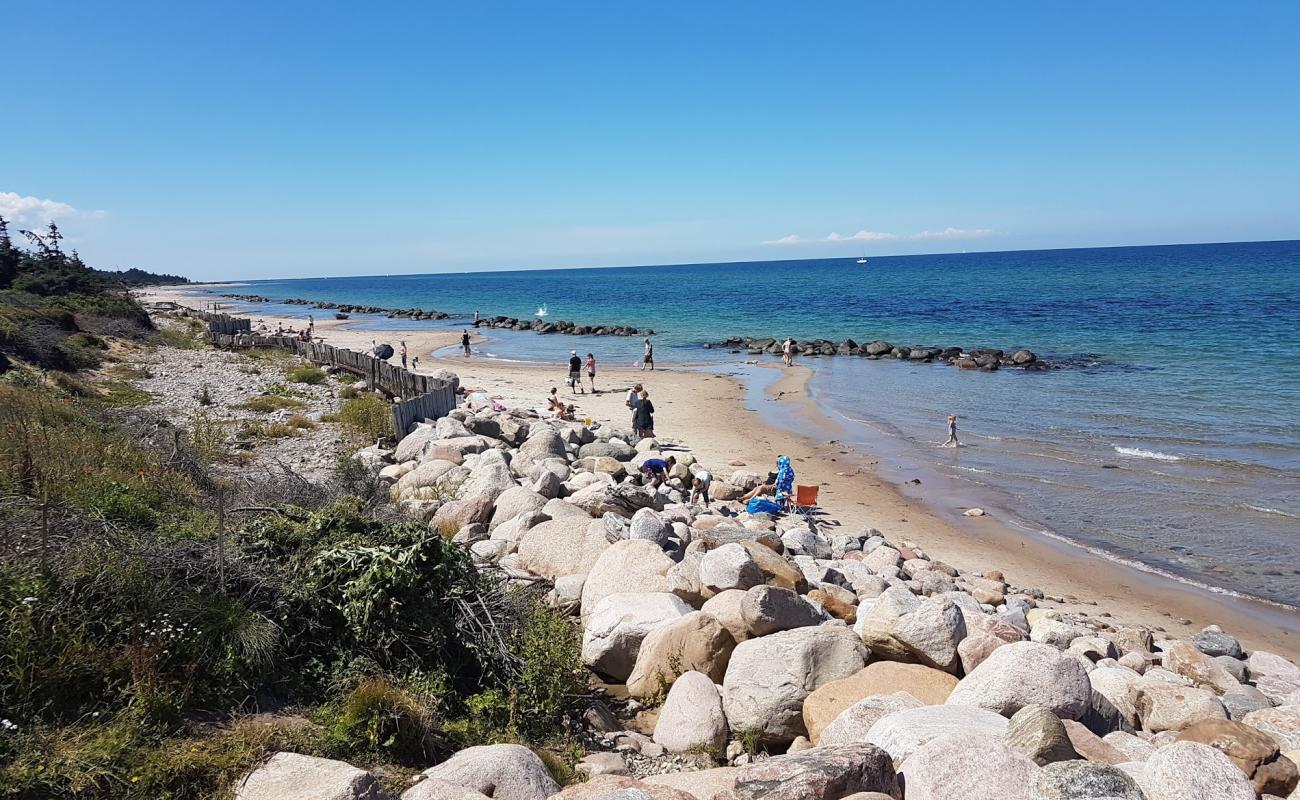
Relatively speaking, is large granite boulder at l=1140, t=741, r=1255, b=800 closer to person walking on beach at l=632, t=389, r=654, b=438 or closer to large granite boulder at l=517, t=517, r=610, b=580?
large granite boulder at l=517, t=517, r=610, b=580

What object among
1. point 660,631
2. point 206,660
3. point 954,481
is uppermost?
point 206,660

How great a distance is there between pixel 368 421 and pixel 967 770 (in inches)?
617

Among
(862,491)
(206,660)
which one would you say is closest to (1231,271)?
(862,491)

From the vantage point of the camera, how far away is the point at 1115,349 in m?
36.7

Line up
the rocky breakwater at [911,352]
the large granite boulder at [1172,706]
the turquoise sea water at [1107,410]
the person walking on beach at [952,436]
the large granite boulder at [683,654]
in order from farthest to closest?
the rocky breakwater at [911,352] → the person walking on beach at [952,436] → the turquoise sea water at [1107,410] → the large granite boulder at [683,654] → the large granite boulder at [1172,706]

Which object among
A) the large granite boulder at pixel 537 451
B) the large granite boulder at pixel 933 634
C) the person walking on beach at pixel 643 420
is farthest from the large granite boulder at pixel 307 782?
the person walking on beach at pixel 643 420

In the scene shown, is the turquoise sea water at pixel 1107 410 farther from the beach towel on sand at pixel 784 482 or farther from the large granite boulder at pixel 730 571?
the large granite boulder at pixel 730 571

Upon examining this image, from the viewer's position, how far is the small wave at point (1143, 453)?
17.6 meters

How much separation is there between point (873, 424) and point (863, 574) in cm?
1410

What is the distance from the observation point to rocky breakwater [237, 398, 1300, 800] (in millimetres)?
4156

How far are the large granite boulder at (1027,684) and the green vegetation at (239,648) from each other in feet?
9.53

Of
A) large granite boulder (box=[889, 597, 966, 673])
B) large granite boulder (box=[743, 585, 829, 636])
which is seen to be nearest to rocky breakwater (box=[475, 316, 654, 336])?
large granite boulder (box=[743, 585, 829, 636])

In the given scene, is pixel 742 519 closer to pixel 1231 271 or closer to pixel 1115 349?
pixel 1115 349

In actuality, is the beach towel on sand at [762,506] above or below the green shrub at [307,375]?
below
